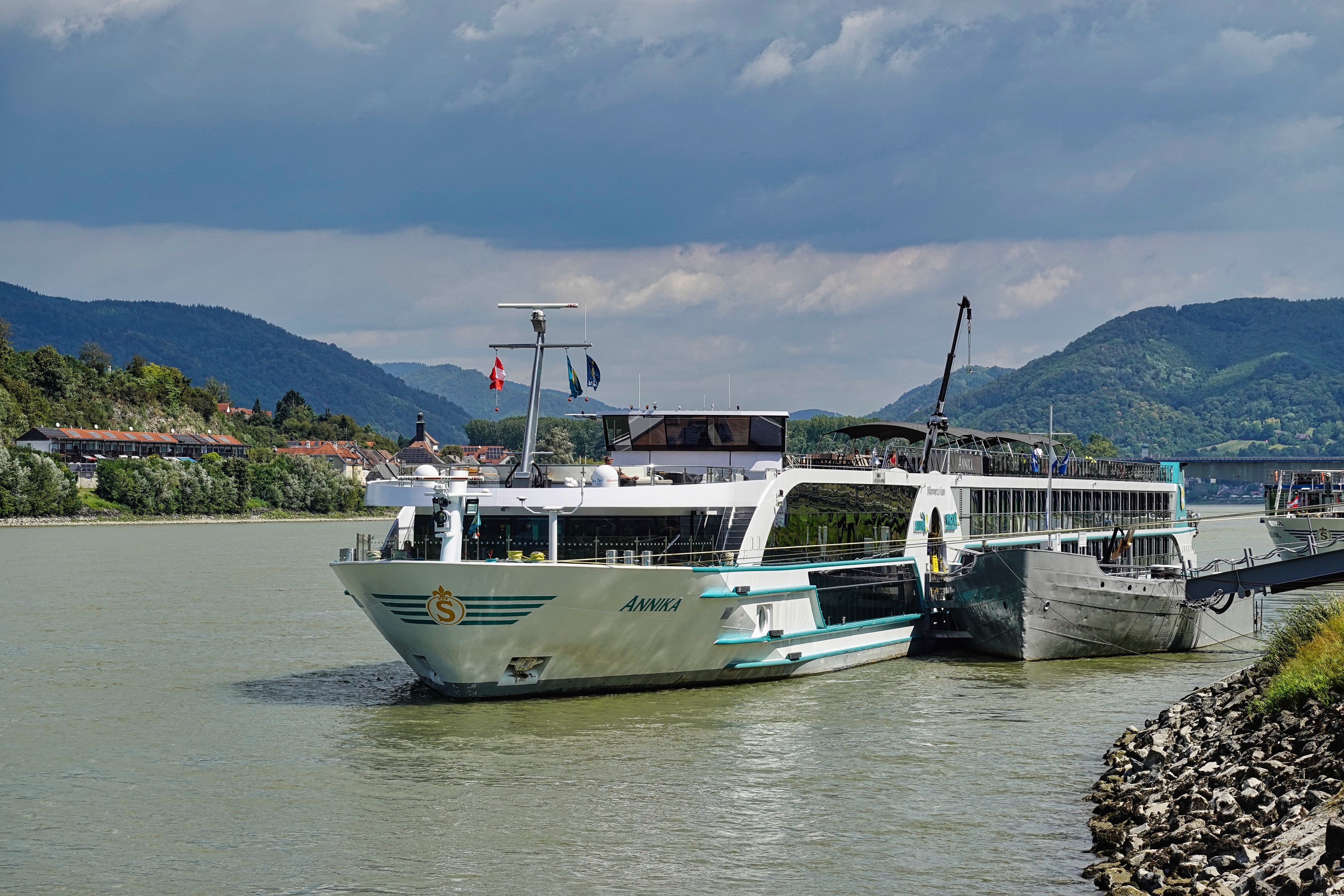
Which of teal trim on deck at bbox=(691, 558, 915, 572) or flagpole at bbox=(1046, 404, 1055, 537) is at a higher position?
flagpole at bbox=(1046, 404, 1055, 537)

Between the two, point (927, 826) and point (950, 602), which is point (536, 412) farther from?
point (927, 826)

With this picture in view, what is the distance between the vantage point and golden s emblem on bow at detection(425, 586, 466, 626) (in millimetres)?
24219

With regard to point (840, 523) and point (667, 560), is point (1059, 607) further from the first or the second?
point (667, 560)

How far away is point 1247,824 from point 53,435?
551ft

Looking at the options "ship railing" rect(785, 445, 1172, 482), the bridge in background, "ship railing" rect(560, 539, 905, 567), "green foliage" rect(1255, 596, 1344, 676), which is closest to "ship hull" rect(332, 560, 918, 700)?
"ship railing" rect(560, 539, 905, 567)

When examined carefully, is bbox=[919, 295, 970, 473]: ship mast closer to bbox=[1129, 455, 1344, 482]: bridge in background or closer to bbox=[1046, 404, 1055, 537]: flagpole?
bbox=[1046, 404, 1055, 537]: flagpole

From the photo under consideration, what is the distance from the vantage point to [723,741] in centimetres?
2369

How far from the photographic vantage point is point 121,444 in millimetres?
175000

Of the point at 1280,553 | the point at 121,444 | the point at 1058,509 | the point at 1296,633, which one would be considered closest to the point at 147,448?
the point at 121,444

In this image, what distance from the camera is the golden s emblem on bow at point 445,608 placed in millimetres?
24219

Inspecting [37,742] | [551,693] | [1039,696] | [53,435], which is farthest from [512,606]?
[53,435]

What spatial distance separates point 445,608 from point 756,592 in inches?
263

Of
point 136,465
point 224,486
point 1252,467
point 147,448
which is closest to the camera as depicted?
point 1252,467

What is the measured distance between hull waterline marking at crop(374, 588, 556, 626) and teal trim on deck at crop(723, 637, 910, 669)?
18.0 ft
